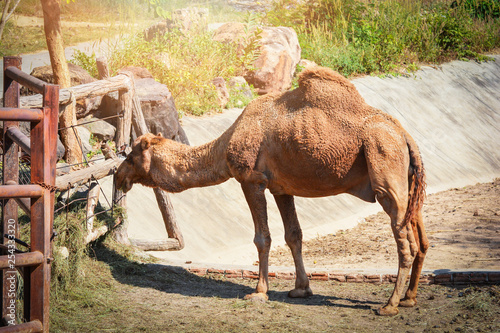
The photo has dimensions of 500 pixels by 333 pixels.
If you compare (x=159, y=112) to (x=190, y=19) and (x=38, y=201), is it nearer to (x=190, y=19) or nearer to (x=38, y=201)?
(x=190, y=19)

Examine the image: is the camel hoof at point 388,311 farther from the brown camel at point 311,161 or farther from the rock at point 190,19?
the rock at point 190,19

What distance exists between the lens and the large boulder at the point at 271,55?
1559 centimetres

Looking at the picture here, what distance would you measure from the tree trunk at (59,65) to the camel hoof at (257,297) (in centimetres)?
425

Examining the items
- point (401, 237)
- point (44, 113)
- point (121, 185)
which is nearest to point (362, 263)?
point (401, 237)

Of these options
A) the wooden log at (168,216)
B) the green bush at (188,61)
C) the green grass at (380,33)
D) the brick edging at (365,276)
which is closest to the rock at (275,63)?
→ the green bush at (188,61)

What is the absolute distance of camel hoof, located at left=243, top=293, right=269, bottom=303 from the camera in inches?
244

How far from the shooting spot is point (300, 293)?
6613 millimetres

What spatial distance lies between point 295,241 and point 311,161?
47.2 inches

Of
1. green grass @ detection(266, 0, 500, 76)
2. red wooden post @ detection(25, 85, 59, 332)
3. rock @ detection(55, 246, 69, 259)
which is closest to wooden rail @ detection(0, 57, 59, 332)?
red wooden post @ detection(25, 85, 59, 332)

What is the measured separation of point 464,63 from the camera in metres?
19.8

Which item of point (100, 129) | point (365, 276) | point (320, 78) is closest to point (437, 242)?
point (365, 276)

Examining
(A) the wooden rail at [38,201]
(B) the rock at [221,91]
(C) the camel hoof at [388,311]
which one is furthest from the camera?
(B) the rock at [221,91]

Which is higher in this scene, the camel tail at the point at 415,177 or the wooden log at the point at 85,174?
the camel tail at the point at 415,177

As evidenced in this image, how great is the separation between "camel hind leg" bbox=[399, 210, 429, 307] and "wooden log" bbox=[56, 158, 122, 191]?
386cm
